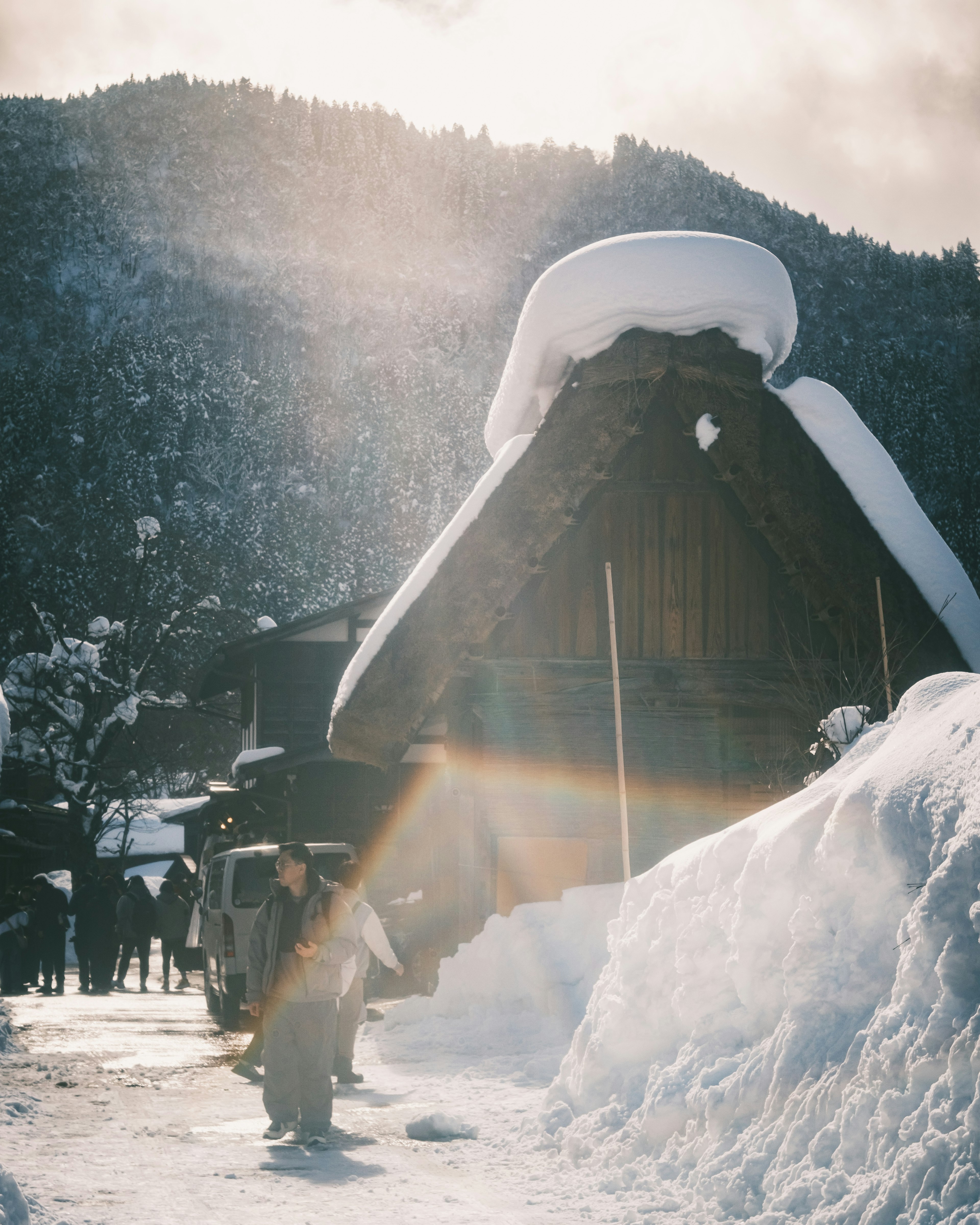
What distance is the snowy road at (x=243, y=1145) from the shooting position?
201 inches

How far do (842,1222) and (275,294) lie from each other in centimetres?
15619

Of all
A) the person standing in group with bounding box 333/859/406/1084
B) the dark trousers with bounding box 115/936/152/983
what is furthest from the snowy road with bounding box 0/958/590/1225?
the dark trousers with bounding box 115/936/152/983

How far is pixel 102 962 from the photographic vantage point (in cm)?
1811

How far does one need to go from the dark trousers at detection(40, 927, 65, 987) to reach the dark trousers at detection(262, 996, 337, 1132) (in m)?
12.2

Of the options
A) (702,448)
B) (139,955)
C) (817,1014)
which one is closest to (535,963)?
(702,448)

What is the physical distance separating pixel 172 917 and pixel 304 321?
136 meters

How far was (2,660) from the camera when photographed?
48.7 metres

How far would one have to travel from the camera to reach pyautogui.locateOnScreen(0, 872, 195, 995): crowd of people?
1739 centimetres

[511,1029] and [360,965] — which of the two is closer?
[360,965]

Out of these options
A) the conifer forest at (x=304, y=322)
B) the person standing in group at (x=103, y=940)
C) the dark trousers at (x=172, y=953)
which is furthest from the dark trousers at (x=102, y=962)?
the conifer forest at (x=304, y=322)

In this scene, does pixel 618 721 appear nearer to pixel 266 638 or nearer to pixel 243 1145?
pixel 243 1145

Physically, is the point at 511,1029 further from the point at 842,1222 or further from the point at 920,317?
Answer: the point at 920,317

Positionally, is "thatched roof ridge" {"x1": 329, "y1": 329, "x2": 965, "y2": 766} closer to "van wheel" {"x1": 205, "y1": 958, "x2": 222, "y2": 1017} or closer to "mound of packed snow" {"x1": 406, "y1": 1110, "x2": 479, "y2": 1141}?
"van wheel" {"x1": 205, "y1": 958, "x2": 222, "y2": 1017}

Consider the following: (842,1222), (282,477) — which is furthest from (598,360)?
(282,477)
